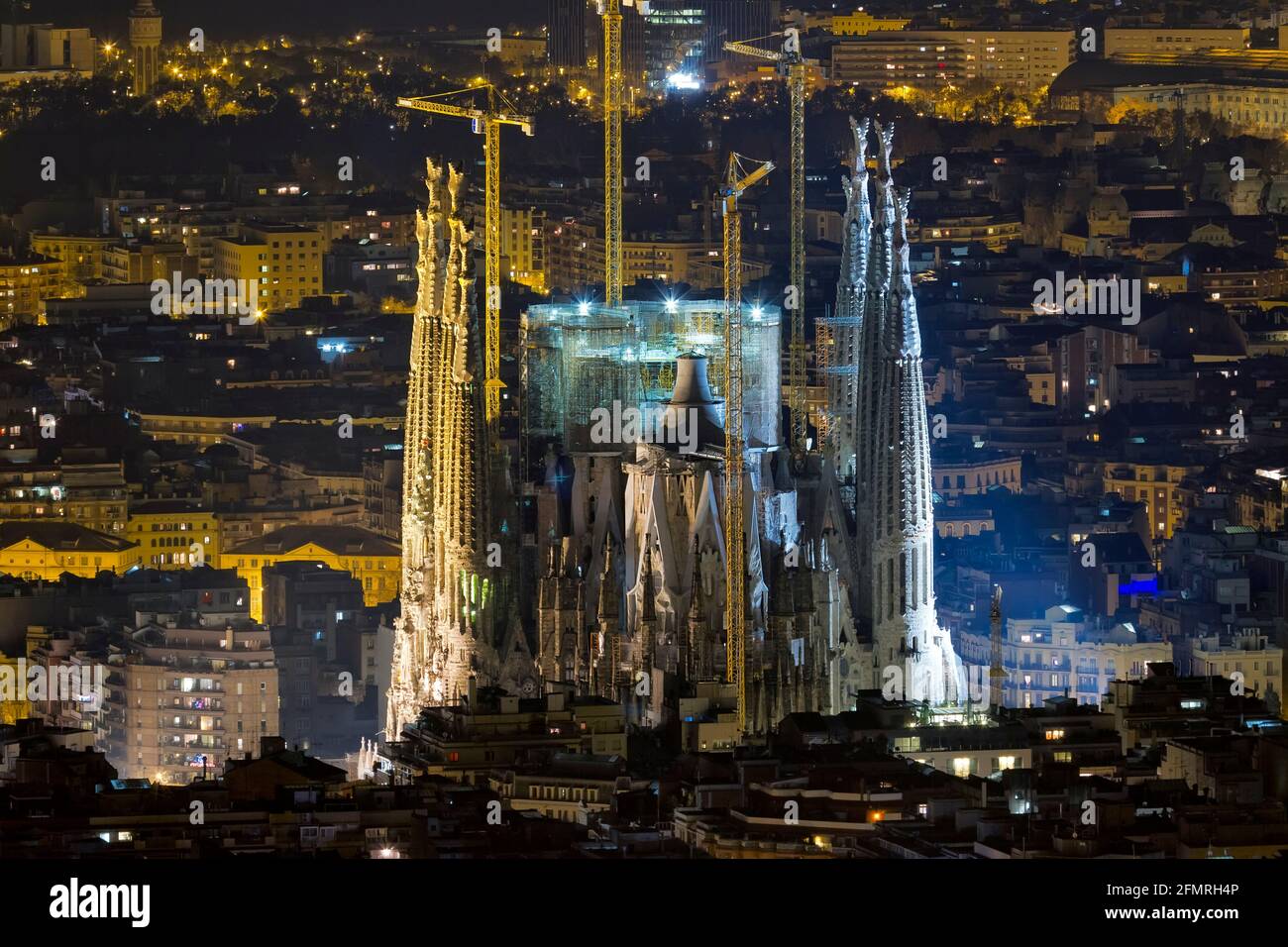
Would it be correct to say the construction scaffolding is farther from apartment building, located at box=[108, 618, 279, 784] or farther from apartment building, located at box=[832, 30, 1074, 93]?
apartment building, located at box=[832, 30, 1074, 93]

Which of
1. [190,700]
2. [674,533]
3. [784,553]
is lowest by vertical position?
[190,700]

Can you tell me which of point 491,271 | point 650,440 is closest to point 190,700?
point 491,271

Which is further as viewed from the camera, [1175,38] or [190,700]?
[1175,38]

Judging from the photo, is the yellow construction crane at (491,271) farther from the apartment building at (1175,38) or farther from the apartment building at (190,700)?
the apartment building at (1175,38)

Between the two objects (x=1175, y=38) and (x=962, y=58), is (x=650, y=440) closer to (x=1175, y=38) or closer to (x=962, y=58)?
(x=1175, y=38)

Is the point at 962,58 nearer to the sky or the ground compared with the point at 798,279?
nearer to the sky

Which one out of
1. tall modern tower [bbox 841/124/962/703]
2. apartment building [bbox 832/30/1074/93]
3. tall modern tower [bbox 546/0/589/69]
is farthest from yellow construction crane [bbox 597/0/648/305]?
apartment building [bbox 832/30/1074/93]
